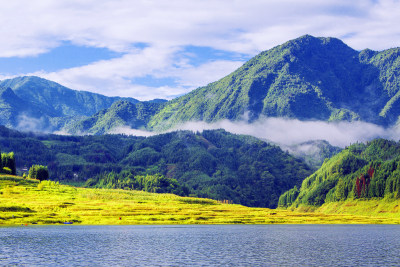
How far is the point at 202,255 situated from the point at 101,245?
3741cm

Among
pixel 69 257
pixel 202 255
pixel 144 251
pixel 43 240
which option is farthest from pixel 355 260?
pixel 43 240

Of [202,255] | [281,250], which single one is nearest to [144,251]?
[202,255]

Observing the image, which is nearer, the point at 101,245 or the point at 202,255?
the point at 202,255

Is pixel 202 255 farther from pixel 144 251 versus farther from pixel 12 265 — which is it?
pixel 12 265

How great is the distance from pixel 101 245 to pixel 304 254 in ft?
192

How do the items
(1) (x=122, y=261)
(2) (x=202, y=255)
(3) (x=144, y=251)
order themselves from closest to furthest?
(1) (x=122, y=261)
(2) (x=202, y=255)
(3) (x=144, y=251)

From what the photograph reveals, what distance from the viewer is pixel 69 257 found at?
11569cm

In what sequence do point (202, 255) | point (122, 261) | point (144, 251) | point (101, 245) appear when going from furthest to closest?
point (101, 245), point (144, 251), point (202, 255), point (122, 261)

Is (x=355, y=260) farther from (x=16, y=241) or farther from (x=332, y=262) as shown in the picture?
(x=16, y=241)

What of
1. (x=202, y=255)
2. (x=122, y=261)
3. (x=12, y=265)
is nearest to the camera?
(x=12, y=265)

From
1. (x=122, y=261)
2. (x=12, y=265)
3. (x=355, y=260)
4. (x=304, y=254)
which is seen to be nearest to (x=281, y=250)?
(x=304, y=254)

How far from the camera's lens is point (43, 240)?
152 metres

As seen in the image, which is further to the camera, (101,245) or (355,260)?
(101,245)

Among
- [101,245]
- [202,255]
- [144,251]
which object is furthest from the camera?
[101,245]
